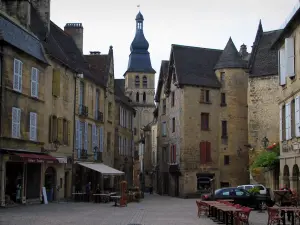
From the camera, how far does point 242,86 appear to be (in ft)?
151

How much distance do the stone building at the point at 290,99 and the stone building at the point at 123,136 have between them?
74.6 ft

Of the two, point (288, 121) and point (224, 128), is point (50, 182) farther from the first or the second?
point (224, 128)

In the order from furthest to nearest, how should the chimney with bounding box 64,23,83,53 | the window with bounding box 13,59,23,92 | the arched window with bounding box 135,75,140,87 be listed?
the arched window with bounding box 135,75,140,87 → the chimney with bounding box 64,23,83,53 → the window with bounding box 13,59,23,92

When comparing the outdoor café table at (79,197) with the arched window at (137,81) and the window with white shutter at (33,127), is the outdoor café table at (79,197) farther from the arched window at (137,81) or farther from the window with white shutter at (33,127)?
the arched window at (137,81)

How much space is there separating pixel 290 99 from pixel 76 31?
23042 millimetres

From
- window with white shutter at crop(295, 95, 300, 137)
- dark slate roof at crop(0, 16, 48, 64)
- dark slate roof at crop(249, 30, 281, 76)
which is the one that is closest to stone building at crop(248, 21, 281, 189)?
dark slate roof at crop(249, 30, 281, 76)

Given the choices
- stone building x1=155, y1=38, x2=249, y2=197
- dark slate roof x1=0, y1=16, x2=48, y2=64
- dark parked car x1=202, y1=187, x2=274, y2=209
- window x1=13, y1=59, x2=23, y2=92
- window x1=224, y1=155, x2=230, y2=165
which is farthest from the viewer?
window x1=224, y1=155, x2=230, y2=165

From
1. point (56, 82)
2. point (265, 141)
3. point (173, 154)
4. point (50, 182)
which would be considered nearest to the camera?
point (50, 182)

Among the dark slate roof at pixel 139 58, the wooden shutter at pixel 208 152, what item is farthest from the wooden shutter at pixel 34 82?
the dark slate roof at pixel 139 58

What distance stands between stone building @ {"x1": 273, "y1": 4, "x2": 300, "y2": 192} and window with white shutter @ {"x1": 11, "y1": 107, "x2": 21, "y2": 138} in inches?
486

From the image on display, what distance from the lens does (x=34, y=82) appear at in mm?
27672

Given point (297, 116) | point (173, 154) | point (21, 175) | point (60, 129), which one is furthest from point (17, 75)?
point (173, 154)

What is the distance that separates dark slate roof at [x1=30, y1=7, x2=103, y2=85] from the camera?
31281 millimetres

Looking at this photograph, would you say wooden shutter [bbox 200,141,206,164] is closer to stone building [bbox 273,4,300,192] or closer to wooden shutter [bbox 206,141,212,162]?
wooden shutter [bbox 206,141,212,162]
